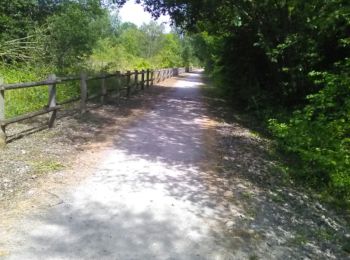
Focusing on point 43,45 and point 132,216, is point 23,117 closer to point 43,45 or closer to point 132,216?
point 132,216

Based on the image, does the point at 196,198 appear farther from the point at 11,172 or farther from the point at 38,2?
the point at 38,2

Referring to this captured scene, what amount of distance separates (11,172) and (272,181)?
4.06 m

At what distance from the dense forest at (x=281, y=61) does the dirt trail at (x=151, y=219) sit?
156 cm

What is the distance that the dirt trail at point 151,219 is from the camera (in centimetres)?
393

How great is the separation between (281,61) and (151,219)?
1014 centimetres

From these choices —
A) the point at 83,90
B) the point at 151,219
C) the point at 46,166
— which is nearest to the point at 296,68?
the point at 83,90

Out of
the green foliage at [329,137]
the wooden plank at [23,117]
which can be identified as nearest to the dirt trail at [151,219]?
the green foliage at [329,137]

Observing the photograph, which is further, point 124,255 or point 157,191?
point 157,191

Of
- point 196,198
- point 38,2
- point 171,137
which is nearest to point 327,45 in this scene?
point 171,137

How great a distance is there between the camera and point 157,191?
5617 millimetres

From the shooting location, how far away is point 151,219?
467cm

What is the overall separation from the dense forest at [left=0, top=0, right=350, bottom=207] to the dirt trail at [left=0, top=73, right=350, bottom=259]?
5.12 ft

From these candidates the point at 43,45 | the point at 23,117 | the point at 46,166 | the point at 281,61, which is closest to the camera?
the point at 46,166

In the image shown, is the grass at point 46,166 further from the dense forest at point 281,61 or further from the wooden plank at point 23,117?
the dense forest at point 281,61
